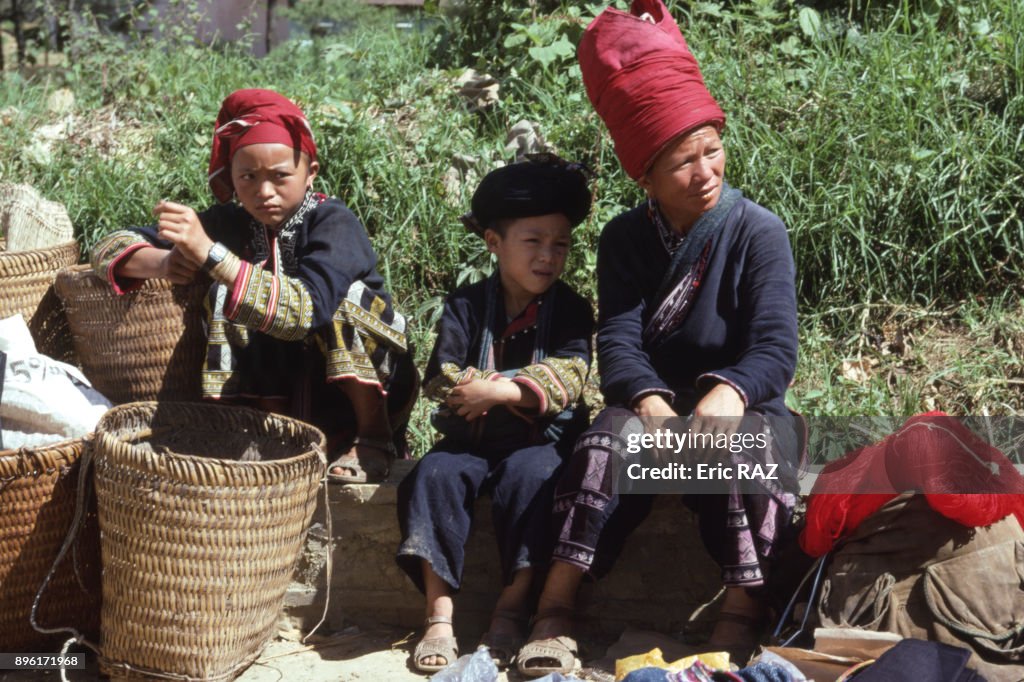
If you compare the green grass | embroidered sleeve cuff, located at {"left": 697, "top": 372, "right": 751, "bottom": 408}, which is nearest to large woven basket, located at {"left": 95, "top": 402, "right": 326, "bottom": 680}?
embroidered sleeve cuff, located at {"left": 697, "top": 372, "right": 751, "bottom": 408}

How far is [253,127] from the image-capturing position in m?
3.69

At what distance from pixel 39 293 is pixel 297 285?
1.19 m

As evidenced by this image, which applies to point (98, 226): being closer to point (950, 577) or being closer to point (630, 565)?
point (630, 565)

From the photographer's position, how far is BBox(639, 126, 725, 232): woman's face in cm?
335

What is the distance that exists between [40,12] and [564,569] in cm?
905

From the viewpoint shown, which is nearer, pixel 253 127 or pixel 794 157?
pixel 253 127

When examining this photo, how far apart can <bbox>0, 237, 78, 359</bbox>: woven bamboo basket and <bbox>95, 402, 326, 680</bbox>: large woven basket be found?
Result: 3.41ft

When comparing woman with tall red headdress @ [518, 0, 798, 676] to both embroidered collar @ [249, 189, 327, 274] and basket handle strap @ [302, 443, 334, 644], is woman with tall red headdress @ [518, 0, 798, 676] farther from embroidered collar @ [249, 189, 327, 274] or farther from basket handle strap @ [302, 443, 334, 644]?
embroidered collar @ [249, 189, 327, 274]

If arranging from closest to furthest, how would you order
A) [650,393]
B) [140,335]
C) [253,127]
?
[650,393] → [253,127] → [140,335]

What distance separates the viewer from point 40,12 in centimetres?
1047

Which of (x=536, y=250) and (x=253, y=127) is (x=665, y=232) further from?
(x=253, y=127)

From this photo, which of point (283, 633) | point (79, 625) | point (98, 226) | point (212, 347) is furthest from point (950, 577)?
point (98, 226)

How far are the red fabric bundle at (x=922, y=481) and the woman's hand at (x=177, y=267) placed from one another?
1983mm

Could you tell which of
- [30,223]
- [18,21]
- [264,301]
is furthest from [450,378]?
[18,21]
